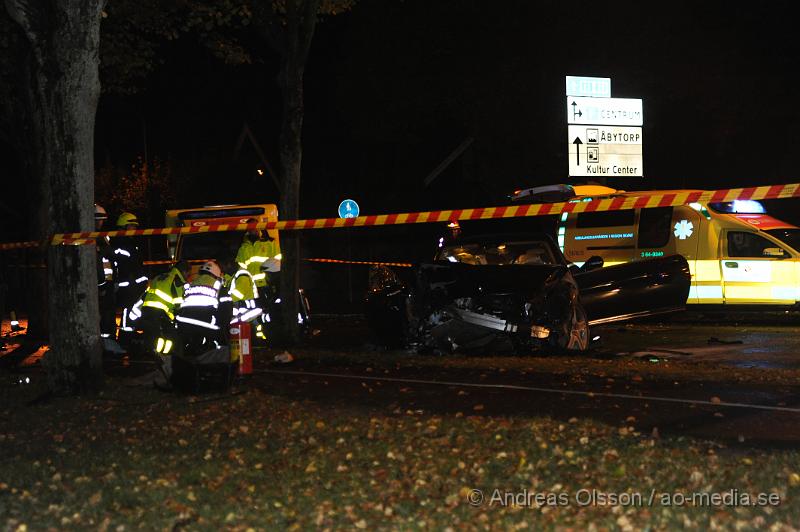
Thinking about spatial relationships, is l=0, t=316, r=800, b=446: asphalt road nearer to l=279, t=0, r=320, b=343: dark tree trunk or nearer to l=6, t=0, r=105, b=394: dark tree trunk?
l=279, t=0, r=320, b=343: dark tree trunk

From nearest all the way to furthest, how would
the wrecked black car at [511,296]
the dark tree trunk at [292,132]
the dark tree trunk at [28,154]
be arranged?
the wrecked black car at [511,296]
the dark tree trunk at [292,132]
the dark tree trunk at [28,154]

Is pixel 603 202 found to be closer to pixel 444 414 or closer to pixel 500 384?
pixel 500 384

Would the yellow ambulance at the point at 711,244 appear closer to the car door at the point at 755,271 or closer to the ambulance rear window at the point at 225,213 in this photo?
the car door at the point at 755,271

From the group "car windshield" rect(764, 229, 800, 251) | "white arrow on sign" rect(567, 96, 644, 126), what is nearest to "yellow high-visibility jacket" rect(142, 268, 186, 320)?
"car windshield" rect(764, 229, 800, 251)

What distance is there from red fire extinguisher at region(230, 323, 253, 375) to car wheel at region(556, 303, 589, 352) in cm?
341

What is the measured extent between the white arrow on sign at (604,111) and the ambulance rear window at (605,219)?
6646 mm

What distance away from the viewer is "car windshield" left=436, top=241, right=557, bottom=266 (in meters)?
11.6

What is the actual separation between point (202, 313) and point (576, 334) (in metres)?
4.20

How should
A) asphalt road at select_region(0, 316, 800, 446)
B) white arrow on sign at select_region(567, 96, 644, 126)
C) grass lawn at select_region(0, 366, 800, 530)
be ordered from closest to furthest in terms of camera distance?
grass lawn at select_region(0, 366, 800, 530)
asphalt road at select_region(0, 316, 800, 446)
white arrow on sign at select_region(567, 96, 644, 126)

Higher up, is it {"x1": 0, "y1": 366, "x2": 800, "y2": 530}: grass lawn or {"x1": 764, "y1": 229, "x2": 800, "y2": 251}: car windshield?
{"x1": 764, "y1": 229, "x2": 800, "y2": 251}: car windshield

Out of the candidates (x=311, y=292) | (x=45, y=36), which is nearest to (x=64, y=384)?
(x=45, y=36)

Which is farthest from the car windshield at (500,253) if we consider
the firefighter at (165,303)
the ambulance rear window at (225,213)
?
the ambulance rear window at (225,213)

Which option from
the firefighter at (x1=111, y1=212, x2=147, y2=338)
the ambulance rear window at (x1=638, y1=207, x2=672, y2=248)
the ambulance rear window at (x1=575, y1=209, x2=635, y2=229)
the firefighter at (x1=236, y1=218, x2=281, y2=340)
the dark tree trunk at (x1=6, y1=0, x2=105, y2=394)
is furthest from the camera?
the ambulance rear window at (x1=575, y1=209, x2=635, y2=229)

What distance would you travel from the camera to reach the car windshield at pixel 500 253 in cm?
1162
